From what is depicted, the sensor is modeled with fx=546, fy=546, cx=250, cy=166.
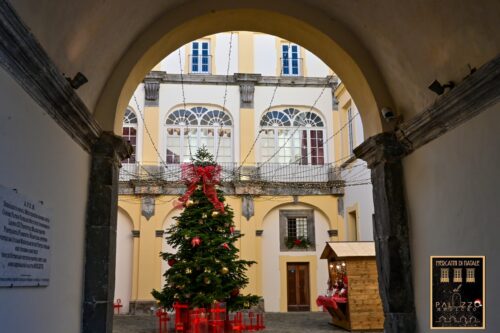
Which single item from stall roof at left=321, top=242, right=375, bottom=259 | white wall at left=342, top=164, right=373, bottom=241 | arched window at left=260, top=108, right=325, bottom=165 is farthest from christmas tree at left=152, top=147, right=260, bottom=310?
arched window at left=260, top=108, right=325, bottom=165

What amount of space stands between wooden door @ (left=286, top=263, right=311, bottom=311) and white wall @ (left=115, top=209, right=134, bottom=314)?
619 cm

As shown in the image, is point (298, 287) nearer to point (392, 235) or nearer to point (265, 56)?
point (265, 56)

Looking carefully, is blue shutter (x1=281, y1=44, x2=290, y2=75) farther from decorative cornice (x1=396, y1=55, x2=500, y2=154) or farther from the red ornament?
decorative cornice (x1=396, y1=55, x2=500, y2=154)

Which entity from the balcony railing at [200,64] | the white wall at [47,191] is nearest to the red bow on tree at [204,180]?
the white wall at [47,191]

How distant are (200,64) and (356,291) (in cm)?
1271

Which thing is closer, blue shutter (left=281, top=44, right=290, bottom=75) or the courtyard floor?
the courtyard floor

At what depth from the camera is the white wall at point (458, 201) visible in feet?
15.7

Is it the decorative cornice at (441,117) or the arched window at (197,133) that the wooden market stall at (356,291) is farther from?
the arched window at (197,133)

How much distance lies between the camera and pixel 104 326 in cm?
630

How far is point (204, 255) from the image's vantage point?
42.9 feet

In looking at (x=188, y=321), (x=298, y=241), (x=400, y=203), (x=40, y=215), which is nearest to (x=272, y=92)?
(x=298, y=241)

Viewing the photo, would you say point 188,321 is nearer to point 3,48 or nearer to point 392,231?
point 392,231

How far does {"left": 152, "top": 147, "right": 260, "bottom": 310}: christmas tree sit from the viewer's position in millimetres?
12727

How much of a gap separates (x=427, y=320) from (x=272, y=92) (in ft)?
56.9
